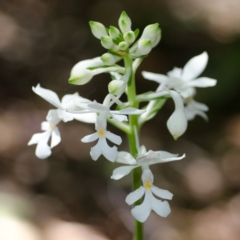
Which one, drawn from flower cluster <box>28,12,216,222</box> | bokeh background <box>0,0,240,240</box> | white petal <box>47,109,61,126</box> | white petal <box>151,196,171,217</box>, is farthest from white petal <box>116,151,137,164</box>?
bokeh background <box>0,0,240,240</box>

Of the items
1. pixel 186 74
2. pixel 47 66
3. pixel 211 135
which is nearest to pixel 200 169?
pixel 211 135

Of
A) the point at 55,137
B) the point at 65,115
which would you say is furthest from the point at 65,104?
the point at 55,137

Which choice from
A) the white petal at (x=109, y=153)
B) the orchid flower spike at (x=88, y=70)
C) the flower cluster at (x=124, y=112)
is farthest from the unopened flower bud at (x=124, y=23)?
the white petal at (x=109, y=153)

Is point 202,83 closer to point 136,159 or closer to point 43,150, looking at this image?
point 136,159

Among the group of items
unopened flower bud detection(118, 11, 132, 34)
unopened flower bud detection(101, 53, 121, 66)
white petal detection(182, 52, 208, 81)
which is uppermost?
white petal detection(182, 52, 208, 81)

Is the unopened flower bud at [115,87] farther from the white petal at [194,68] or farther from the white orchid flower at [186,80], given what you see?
the white petal at [194,68]

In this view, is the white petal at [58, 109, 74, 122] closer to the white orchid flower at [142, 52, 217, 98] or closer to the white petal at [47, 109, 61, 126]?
the white petal at [47, 109, 61, 126]
